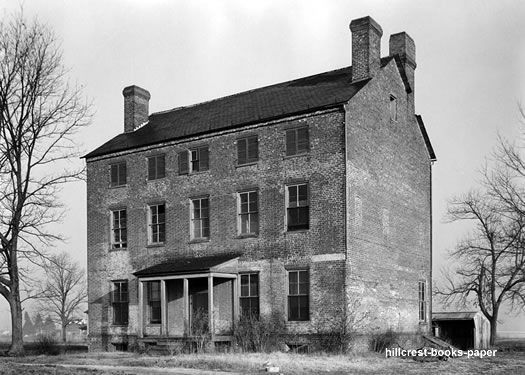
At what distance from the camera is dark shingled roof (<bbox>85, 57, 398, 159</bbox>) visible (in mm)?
26844

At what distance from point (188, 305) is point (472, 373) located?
1149 cm

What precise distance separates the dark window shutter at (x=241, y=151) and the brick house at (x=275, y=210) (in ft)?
0.15

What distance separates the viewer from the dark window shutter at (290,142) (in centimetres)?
2656

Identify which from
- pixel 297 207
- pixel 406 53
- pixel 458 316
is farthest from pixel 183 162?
pixel 458 316

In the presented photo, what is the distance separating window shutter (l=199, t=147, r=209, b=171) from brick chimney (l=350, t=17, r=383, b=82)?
22.3 feet

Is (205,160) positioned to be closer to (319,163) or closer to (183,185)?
(183,185)

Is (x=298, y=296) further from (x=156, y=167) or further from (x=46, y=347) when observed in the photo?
(x=46, y=347)

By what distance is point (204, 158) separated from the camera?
29.3 metres

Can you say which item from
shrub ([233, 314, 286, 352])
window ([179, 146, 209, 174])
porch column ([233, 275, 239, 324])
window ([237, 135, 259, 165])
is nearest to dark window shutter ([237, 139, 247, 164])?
window ([237, 135, 259, 165])

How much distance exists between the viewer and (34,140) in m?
29.2

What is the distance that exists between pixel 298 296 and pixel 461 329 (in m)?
12.9

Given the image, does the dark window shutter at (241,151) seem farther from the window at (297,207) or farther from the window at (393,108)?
the window at (393,108)

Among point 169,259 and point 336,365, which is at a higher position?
point 169,259

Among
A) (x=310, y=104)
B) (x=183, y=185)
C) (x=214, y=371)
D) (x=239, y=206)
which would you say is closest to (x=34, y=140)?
(x=183, y=185)
